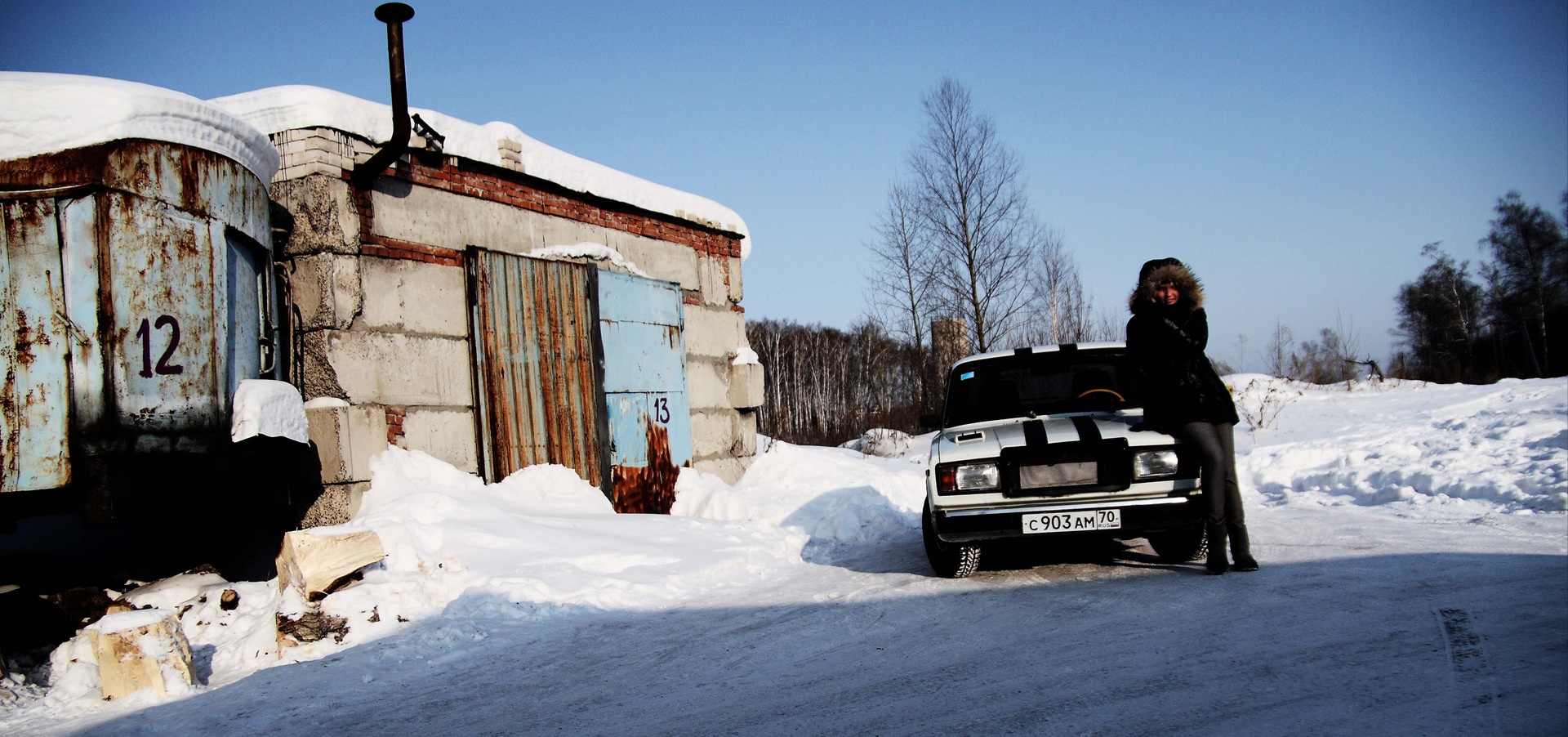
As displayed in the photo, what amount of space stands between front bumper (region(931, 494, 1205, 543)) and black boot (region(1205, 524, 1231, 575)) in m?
0.12

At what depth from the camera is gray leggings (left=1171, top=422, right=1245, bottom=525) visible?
5.17m

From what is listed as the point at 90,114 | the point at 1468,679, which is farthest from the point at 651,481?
the point at 1468,679

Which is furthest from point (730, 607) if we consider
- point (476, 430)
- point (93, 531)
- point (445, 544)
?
point (93, 531)

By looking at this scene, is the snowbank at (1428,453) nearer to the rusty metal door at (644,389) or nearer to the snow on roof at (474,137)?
the rusty metal door at (644,389)

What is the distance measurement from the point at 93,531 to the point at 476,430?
11.4 ft

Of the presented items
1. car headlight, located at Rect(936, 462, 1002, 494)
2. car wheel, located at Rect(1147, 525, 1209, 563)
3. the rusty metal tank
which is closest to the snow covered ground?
car wheel, located at Rect(1147, 525, 1209, 563)

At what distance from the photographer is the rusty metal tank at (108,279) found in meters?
4.84

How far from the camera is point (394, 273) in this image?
Result: 7.42m

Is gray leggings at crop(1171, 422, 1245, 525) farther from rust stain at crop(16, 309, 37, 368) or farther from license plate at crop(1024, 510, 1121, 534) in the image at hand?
rust stain at crop(16, 309, 37, 368)

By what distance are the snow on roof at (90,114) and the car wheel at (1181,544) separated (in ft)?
21.1

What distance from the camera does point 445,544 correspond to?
6230mm

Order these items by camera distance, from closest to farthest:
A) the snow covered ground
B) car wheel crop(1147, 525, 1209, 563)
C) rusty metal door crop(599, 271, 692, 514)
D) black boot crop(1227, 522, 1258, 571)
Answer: the snow covered ground, black boot crop(1227, 522, 1258, 571), car wheel crop(1147, 525, 1209, 563), rusty metal door crop(599, 271, 692, 514)

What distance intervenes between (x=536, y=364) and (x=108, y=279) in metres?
3.74

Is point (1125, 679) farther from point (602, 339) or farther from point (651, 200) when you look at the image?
point (651, 200)
